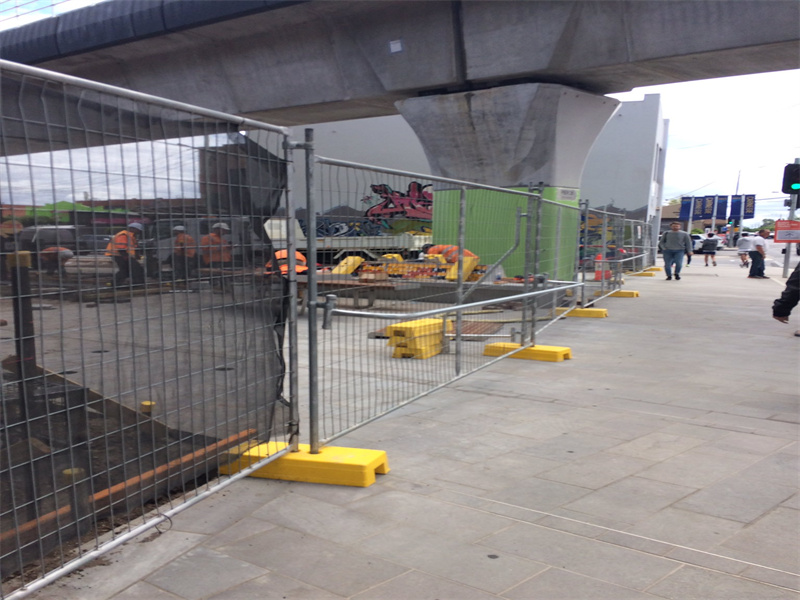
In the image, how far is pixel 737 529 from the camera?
11.5 ft

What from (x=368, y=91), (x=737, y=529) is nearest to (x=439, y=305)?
(x=737, y=529)

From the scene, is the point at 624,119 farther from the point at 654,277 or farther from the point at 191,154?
the point at 191,154

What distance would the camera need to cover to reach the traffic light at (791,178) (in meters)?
16.0

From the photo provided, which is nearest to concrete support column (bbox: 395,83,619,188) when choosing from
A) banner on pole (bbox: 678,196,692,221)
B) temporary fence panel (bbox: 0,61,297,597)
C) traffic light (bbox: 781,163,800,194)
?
traffic light (bbox: 781,163,800,194)

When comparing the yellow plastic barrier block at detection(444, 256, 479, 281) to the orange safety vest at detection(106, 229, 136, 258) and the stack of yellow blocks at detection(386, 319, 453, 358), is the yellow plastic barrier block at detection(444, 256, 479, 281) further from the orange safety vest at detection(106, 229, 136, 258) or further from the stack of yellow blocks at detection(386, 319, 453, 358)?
the orange safety vest at detection(106, 229, 136, 258)

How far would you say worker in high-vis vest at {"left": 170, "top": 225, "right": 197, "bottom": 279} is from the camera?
10.5 ft

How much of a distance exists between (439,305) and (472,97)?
29.8 feet

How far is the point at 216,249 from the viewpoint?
348cm

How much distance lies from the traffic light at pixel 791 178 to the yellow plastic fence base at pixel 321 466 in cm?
1592

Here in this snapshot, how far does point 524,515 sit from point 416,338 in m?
3.93

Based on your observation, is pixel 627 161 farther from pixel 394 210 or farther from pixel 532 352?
pixel 394 210

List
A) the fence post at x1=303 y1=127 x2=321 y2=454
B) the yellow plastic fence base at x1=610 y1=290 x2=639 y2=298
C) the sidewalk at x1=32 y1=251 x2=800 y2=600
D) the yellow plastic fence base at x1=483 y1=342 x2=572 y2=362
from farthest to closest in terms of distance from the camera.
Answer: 1. the yellow plastic fence base at x1=610 y1=290 x2=639 y2=298
2. the yellow plastic fence base at x1=483 y1=342 x2=572 y2=362
3. the fence post at x1=303 y1=127 x2=321 y2=454
4. the sidewalk at x1=32 y1=251 x2=800 y2=600

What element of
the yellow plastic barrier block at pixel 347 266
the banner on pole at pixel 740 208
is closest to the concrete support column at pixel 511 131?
the yellow plastic barrier block at pixel 347 266

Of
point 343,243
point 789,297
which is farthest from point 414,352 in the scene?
point 789,297
